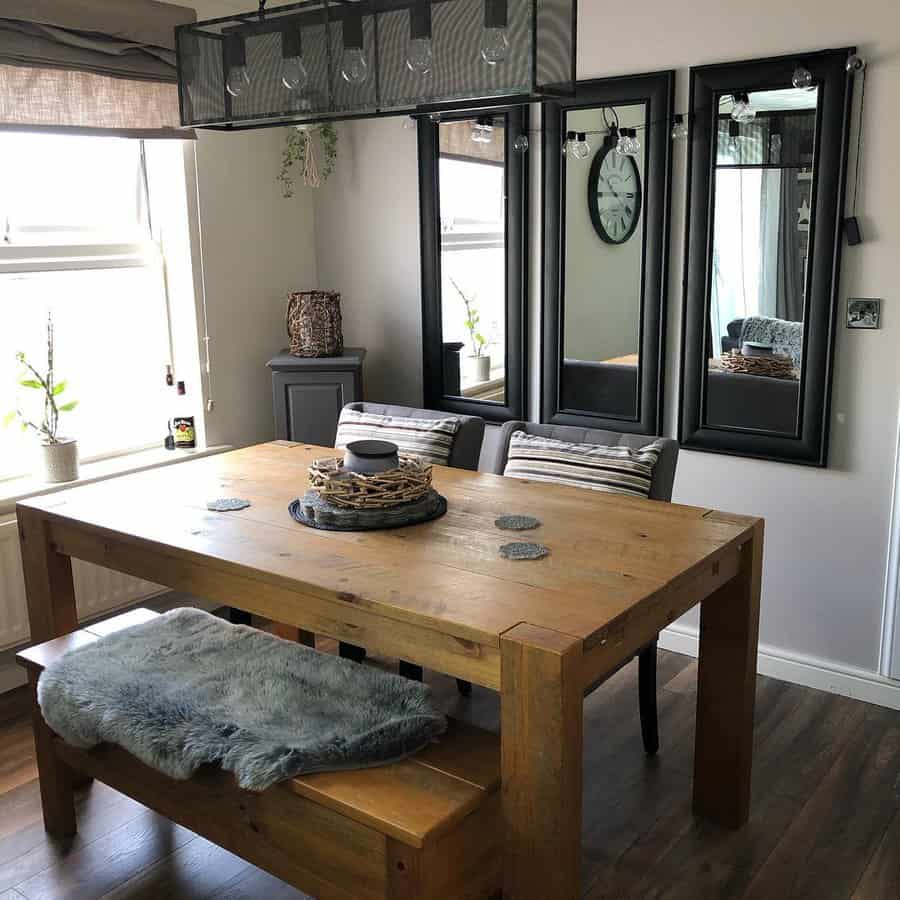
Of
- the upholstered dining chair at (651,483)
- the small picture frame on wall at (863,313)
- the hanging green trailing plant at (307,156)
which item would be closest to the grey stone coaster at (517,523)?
the upholstered dining chair at (651,483)

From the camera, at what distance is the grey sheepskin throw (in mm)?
1923

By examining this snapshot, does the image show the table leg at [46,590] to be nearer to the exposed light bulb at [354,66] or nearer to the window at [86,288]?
the window at [86,288]

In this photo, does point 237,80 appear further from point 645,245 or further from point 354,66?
point 645,245

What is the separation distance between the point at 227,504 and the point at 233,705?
28.5 inches

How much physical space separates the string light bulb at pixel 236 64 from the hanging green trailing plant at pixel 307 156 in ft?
5.92

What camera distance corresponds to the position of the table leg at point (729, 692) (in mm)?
2486

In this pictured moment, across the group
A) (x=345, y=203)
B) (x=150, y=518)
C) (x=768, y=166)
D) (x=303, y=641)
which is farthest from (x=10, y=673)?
(x=768, y=166)

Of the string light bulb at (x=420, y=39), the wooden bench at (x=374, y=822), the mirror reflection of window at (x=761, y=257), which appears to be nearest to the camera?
the wooden bench at (x=374, y=822)

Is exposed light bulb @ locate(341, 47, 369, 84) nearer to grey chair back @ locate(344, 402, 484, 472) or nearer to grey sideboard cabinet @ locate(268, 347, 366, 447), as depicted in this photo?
grey chair back @ locate(344, 402, 484, 472)

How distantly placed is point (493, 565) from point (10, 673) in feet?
6.73

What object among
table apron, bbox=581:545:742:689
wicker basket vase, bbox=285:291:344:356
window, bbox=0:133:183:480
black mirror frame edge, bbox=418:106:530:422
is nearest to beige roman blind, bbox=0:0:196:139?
window, bbox=0:133:183:480

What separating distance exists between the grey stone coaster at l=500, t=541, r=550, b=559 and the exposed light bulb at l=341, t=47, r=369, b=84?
1050 mm

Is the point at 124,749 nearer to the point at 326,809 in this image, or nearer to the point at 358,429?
the point at 326,809

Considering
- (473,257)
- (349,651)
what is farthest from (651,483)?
(473,257)
